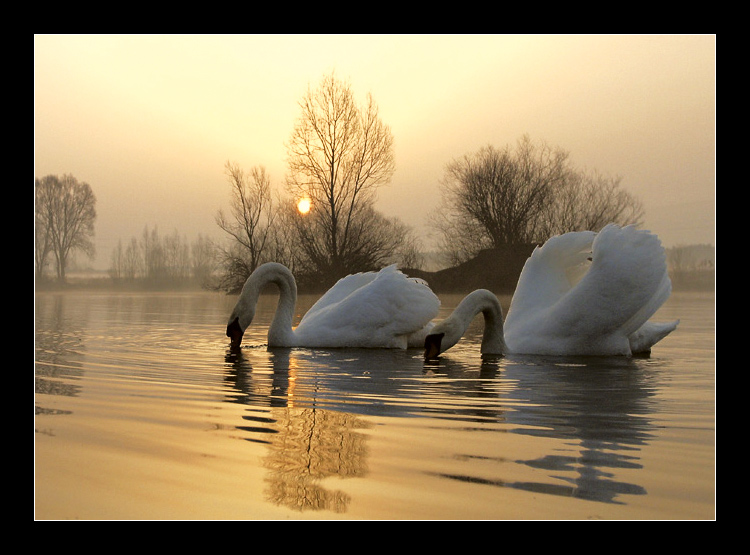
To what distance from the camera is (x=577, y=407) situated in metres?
6.12

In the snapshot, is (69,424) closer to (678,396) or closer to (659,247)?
(678,396)

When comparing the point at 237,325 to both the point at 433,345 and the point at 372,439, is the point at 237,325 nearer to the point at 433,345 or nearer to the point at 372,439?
the point at 433,345

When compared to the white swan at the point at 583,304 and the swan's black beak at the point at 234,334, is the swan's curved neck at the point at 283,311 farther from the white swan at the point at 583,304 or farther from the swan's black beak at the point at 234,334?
the white swan at the point at 583,304

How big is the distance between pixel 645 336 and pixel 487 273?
24715mm

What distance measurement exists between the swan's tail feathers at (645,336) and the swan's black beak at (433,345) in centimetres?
256

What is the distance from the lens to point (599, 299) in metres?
8.76

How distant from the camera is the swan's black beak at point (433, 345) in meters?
8.82

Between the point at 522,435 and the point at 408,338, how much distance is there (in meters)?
5.54

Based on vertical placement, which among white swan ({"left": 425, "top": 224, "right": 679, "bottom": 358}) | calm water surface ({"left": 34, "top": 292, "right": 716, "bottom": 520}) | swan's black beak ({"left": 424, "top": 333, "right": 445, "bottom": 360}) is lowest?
calm water surface ({"left": 34, "top": 292, "right": 716, "bottom": 520})

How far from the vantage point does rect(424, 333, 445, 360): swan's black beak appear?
882 centimetres

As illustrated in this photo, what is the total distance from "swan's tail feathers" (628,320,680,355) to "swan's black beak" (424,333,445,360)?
2.56 m

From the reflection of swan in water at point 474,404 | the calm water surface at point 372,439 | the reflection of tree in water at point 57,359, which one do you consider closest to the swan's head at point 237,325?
the reflection of swan in water at point 474,404

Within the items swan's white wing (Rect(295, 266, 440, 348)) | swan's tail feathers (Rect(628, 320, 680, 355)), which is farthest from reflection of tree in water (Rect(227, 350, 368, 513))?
swan's tail feathers (Rect(628, 320, 680, 355))

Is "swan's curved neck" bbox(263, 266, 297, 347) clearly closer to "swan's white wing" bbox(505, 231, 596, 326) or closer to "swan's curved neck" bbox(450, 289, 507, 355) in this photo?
"swan's curved neck" bbox(450, 289, 507, 355)
